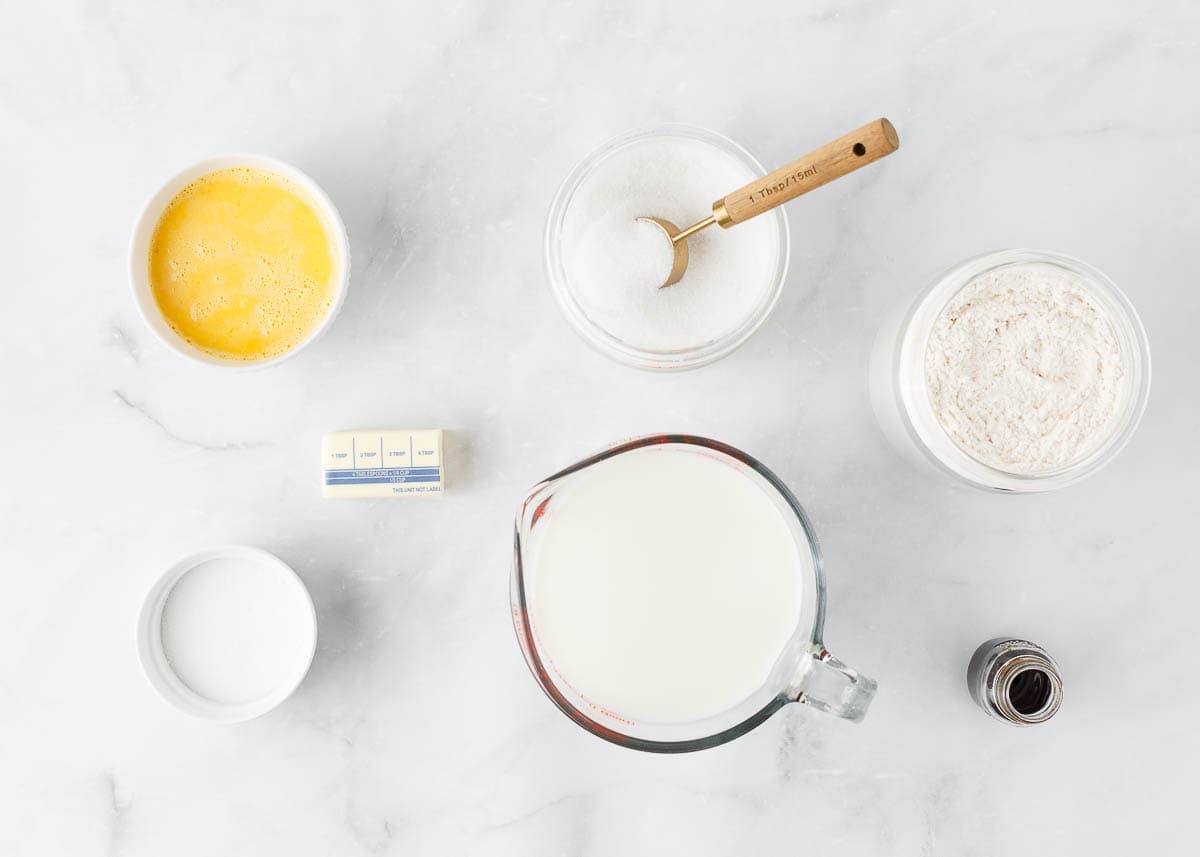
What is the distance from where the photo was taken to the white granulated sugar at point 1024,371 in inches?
34.8

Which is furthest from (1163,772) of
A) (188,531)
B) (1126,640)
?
(188,531)

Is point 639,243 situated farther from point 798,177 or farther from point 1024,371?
point 1024,371

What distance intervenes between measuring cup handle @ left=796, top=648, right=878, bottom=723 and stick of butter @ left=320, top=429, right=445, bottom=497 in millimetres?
433

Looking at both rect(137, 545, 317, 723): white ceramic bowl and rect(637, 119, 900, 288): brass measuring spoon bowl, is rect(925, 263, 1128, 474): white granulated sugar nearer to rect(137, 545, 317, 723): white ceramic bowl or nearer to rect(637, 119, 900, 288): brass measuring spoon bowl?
rect(637, 119, 900, 288): brass measuring spoon bowl

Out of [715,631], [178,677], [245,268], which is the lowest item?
[178,677]

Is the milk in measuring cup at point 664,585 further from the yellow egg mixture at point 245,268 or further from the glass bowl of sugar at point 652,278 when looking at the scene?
the yellow egg mixture at point 245,268

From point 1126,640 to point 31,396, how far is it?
1.28 metres

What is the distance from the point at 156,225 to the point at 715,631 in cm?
72

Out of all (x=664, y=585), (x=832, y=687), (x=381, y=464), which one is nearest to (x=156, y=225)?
(x=381, y=464)

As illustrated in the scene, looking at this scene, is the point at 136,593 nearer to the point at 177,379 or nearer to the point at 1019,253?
the point at 177,379

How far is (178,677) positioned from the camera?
0.99 meters

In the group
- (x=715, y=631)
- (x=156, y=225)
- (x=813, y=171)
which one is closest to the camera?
(x=813, y=171)

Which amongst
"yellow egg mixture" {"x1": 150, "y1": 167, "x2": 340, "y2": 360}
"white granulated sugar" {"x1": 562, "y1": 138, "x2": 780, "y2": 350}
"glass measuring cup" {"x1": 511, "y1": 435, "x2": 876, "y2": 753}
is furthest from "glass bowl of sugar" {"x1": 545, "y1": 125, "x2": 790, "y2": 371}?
"yellow egg mixture" {"x1": 150, "y1": 167, "x2": 340, "y2": 360}

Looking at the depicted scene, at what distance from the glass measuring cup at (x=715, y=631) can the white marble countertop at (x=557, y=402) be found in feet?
0.58
